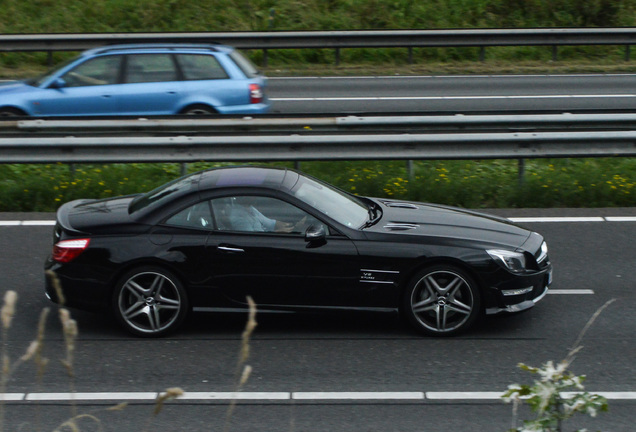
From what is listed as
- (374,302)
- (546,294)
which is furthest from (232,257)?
(546,294)

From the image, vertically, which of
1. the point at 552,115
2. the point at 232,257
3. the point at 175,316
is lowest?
the point at 175,316

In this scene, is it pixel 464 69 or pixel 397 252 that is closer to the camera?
pixel 397 252

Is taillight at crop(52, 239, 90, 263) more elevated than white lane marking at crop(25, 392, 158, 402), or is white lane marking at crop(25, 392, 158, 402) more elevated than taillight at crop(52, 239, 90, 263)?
taillight at crop(52, 239, 90, 263)

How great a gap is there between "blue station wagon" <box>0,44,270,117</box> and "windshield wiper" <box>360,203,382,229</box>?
19.9 ft

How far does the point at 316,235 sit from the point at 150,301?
146cm

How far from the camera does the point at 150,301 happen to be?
23.8ft

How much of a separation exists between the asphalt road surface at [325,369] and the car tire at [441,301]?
0.14 m

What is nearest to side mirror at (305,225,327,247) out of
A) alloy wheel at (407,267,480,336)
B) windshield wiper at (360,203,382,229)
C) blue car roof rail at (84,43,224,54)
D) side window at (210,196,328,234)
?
side window at (210,196,328,234)

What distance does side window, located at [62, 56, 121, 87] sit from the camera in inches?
537

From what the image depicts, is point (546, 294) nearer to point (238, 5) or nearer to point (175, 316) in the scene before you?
point (175, 316)

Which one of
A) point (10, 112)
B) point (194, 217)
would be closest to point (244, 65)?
point (10, 112)

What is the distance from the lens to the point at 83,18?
2405 cm

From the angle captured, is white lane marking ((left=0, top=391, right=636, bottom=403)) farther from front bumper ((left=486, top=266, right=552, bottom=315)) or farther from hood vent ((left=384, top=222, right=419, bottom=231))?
hood vent ((left=384, top=222, right=419, bottom=231))

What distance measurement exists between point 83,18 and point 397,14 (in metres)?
8.48
